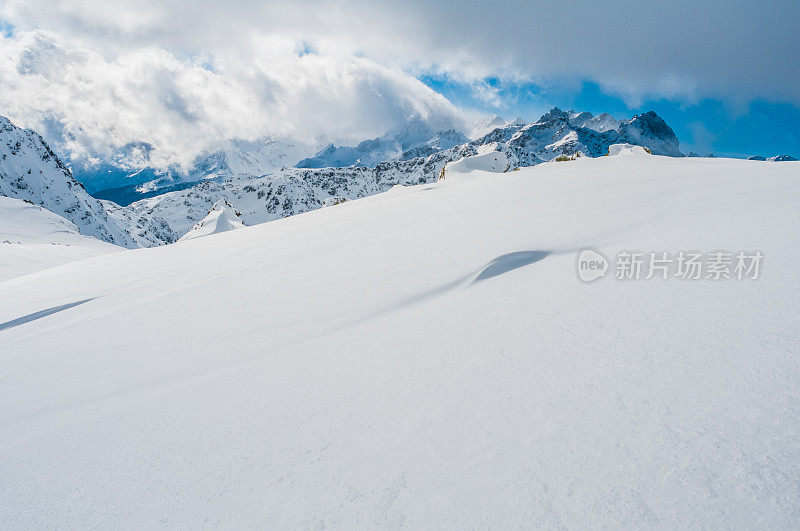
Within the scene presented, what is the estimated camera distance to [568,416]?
1679 mm

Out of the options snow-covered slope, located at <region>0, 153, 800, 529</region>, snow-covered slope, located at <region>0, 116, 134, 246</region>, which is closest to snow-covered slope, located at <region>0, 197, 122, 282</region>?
snow-covered slope, located at <region>0, 153, 800, 529</region>

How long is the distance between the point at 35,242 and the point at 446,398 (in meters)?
43.9

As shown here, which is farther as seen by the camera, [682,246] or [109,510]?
[682,246]

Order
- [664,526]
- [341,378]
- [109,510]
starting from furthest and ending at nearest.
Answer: [341,378] < [109,510] < [664,526]

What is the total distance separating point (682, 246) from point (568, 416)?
105 inches

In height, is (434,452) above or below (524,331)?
below

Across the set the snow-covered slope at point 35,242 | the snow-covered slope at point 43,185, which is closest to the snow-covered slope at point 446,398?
the snow-covered slope at point 35,242

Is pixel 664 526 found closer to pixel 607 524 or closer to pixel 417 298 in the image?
pixel 607 524

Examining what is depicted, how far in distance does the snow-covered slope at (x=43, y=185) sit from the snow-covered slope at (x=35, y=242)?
245 feet

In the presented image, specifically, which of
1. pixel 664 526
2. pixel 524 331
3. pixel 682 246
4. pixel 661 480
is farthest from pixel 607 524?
pixel 682 246

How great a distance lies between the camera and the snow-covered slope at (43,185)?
349 feet

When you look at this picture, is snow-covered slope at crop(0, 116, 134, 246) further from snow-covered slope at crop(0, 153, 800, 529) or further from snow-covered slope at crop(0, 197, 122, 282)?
snow-covered slope at crop(0, 153, 800, 529)

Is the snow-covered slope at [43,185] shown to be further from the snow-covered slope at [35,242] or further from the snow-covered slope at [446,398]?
the snow-covered slope at [446,398]

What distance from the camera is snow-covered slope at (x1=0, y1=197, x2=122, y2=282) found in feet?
48.9
